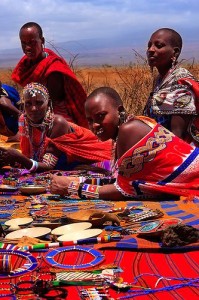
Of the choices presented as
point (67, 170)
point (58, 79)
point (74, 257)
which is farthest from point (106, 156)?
point (74, 257)

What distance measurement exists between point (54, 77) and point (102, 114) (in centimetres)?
322

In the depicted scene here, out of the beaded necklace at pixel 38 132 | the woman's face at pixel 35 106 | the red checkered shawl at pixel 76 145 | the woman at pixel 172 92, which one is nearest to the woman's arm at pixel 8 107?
the red checkered shawl at pixel 76 145

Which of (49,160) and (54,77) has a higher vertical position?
(54,77)

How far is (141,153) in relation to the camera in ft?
13.2

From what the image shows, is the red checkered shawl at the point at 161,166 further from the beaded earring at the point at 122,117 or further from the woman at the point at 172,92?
the woman at the point at 172,92

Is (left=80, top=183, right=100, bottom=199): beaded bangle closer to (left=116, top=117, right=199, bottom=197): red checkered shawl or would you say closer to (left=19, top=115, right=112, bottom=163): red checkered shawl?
(left=116, top=117, right=199, bottom=197): red checkered shawl

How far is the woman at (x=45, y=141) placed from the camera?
5.49 metres

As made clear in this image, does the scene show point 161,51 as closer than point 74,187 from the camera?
No

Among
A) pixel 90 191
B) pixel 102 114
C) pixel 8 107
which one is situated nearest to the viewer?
pixel 102 114

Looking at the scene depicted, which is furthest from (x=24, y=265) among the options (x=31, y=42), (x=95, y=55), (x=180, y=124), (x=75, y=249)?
(x=95, y=55)

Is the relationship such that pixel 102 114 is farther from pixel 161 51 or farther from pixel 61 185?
pixel 161 51

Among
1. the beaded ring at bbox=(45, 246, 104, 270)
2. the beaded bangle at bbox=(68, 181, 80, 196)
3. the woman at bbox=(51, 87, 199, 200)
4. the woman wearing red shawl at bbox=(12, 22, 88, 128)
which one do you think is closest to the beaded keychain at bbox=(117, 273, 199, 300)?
the beaded ring at bbox=(45, 246, 104, 270)

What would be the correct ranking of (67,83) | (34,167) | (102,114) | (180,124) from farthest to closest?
1. (67,83)
2. (34,167)
3. (180,124)
4. (102,114)

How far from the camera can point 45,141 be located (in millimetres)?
5625
